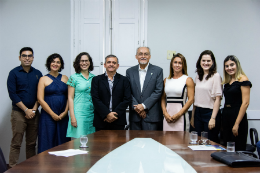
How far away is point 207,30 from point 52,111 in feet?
10.2

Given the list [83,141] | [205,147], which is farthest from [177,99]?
[83,141]

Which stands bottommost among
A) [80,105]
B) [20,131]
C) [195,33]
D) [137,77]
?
[20,131]

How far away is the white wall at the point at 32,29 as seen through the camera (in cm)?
445

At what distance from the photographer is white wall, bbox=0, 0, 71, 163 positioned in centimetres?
445

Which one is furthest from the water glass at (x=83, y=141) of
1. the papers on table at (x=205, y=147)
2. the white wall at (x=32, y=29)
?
the white wall at (x=32, y=29)

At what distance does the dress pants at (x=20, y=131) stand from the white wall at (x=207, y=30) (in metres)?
2.39

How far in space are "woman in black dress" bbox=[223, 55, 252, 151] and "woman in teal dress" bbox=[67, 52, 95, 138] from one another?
5.73ft

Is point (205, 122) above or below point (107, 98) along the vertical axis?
below

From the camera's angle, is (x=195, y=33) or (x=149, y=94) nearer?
(x=149, y=94)

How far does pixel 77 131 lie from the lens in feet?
10.1

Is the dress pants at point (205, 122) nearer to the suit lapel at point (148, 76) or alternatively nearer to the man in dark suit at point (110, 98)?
the suit lapel at point (148, 76)

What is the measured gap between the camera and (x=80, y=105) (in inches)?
123

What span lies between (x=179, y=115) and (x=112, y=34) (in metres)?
2.18

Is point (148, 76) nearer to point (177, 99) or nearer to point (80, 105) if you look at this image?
point (177, 99)
